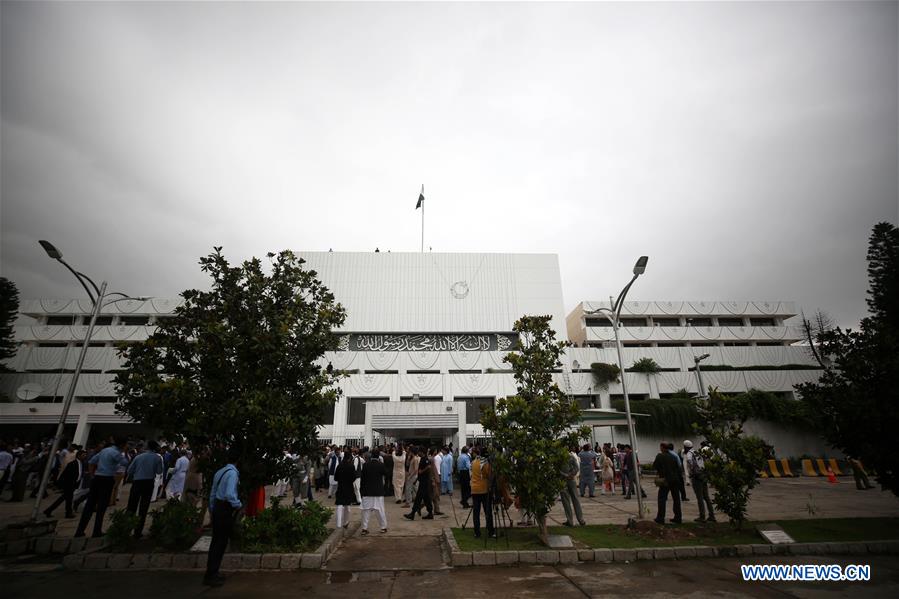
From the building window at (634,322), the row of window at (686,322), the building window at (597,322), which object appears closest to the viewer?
the building window at (597,322)

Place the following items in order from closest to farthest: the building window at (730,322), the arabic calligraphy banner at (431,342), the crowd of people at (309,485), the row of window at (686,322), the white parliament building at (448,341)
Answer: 1. the crowd of people at (309,485)
2. the white parliament building at (448,341)
3. the arabic calligraphy banner at (431,342)
4. the row of window at (686,322)
5. the building window at (730,322)

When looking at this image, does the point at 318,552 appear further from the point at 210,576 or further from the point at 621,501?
the point at 621,501

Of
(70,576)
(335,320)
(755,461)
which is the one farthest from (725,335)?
(70,576)

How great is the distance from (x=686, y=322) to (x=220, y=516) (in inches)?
1981

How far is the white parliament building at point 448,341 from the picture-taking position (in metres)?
34.5

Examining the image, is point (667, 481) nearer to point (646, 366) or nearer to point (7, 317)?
point (646, 366)

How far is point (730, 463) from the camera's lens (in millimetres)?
7863

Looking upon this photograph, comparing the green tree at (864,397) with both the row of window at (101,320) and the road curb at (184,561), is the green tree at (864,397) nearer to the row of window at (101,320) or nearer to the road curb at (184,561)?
the road curb at (184,561)

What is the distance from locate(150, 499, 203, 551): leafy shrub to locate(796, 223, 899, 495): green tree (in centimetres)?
1233

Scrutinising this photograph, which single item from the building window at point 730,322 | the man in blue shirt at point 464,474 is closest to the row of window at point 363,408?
the man in blue shirt at point 464,474

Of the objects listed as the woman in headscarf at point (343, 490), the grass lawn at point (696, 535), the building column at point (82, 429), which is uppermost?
the building column at point (82, 429)

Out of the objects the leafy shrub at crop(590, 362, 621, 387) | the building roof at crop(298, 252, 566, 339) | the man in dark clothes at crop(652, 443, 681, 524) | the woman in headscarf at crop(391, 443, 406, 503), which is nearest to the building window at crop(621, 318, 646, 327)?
the building roof at crop(298, 252, 566, 339)

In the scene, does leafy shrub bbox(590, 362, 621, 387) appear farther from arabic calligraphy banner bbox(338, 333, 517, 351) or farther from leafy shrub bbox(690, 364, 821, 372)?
arabic calligraphy banner bbox(338, 333, 517, 351)

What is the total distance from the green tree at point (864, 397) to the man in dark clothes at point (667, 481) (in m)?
3.34
